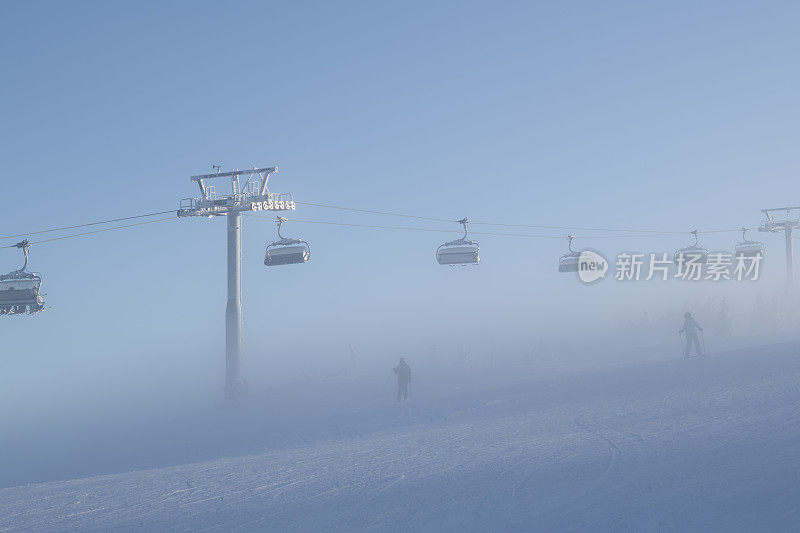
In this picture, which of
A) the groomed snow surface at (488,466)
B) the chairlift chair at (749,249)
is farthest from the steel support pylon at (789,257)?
the groomed snow surface at (488,466)

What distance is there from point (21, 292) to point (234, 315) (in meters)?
11.7

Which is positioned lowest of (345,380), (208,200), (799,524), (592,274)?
(345,380)

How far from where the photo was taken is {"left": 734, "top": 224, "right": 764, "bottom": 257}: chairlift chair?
128ft

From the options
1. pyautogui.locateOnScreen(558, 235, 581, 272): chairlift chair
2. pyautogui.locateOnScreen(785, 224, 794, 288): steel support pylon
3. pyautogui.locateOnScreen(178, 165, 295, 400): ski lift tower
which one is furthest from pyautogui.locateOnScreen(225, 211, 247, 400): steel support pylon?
pyautogui.locateOnScreen(785, 224, 794, 288): steel support pylon

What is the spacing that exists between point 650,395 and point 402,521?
12829 mm

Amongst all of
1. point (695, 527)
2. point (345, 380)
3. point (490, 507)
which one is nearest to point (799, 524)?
point (695, 527)

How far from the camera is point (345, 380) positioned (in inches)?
1588

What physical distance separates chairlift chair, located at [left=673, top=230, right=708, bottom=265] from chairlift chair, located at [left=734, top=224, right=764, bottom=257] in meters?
4.48

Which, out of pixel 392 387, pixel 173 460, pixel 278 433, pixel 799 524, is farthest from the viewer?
pixel 392 387

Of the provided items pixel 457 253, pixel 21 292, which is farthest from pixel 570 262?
pixel 21 292

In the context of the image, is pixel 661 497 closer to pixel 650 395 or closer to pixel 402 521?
pixel 402 521

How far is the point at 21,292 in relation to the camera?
70.3 feet

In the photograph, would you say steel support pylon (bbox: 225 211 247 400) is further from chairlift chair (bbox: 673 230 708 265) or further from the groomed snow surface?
chairlift chair (bbox: 673 230 708 265)

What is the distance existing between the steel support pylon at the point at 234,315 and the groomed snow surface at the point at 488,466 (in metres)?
5.77
